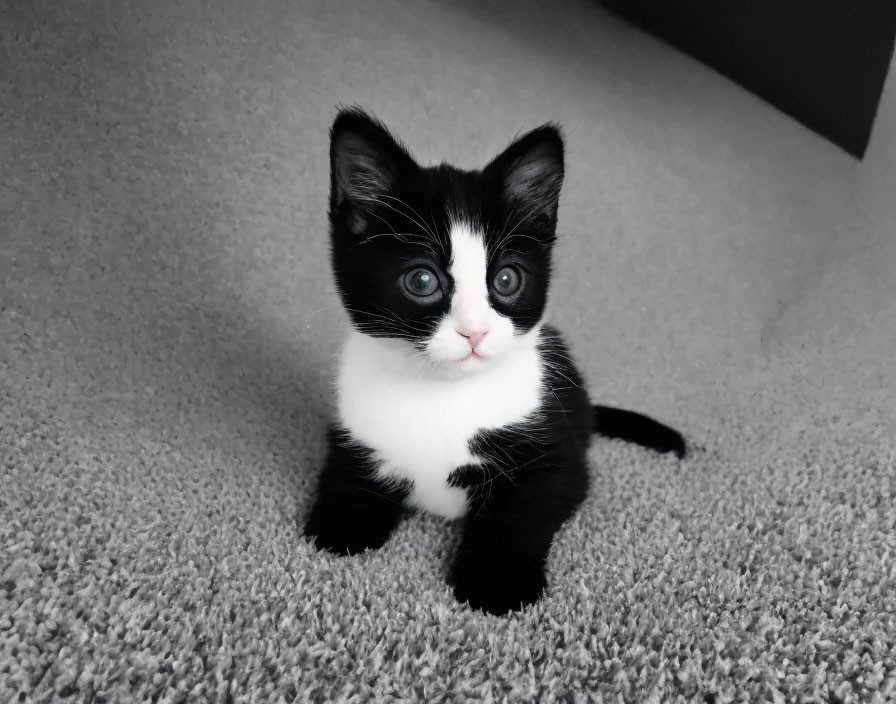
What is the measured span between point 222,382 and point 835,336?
105 cm

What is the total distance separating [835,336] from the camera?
4.54 feet

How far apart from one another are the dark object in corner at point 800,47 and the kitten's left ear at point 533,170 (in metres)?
0.85

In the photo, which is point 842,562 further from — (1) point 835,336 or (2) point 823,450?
(1) point 835,336

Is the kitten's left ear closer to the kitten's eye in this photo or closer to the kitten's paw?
the kitten's eye

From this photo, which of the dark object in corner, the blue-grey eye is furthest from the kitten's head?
the dark object in corner

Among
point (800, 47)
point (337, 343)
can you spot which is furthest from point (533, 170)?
point (800, 47)

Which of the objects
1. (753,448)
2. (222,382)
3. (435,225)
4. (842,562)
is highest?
(435,225)

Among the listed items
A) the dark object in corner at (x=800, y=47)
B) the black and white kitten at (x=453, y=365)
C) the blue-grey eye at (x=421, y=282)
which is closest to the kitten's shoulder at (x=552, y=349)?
the black and white kitten at (x=453, y=365)

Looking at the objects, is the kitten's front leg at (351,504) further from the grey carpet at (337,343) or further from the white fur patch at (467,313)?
the white fur patch at (467,313)

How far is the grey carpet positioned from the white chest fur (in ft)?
0.33

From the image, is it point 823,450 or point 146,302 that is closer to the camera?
point 823,450

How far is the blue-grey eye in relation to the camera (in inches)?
30.4

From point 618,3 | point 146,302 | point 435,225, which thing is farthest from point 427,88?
point 435,225

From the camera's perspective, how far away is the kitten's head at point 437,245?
0.77 meters
